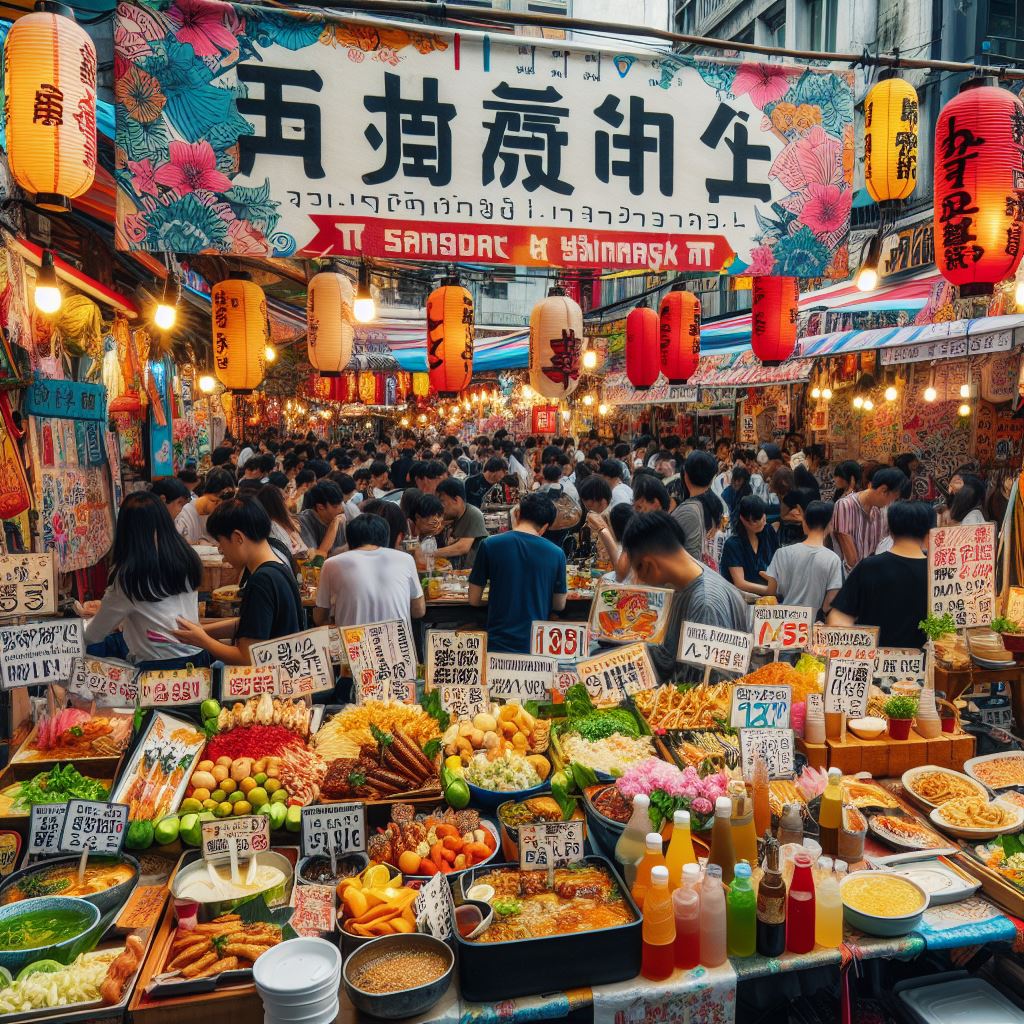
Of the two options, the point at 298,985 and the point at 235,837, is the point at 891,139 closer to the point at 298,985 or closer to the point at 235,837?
the point at 235,837

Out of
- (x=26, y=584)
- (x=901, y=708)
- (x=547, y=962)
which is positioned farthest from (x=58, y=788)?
(x=901, y=708)

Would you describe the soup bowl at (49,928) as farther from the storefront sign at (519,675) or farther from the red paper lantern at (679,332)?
the red paper lantern at (679,332)

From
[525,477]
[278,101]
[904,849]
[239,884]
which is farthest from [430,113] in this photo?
[525,477]

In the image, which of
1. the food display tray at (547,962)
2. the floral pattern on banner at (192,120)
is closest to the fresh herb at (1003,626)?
the food display tray at (547,962)

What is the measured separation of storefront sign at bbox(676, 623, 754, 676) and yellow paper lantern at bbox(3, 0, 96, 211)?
13.4ft

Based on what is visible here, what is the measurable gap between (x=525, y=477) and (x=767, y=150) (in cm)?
1068

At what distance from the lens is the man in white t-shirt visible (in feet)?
19.0

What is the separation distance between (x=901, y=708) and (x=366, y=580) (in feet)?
11.8

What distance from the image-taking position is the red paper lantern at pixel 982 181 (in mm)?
4895

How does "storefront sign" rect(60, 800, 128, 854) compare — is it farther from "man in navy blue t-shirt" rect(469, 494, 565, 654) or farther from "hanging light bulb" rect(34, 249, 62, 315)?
"hanging light bulb" rect(34, 249, 62, 315)

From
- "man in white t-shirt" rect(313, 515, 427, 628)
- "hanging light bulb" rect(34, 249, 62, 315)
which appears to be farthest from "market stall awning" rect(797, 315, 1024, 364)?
"hanging light bulb" rect(34, 249, 62, 315)

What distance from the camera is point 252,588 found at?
4926 mm

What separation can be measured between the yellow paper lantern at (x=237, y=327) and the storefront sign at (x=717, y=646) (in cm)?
605

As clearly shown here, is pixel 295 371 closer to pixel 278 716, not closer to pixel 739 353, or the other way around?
pixel 739 353
